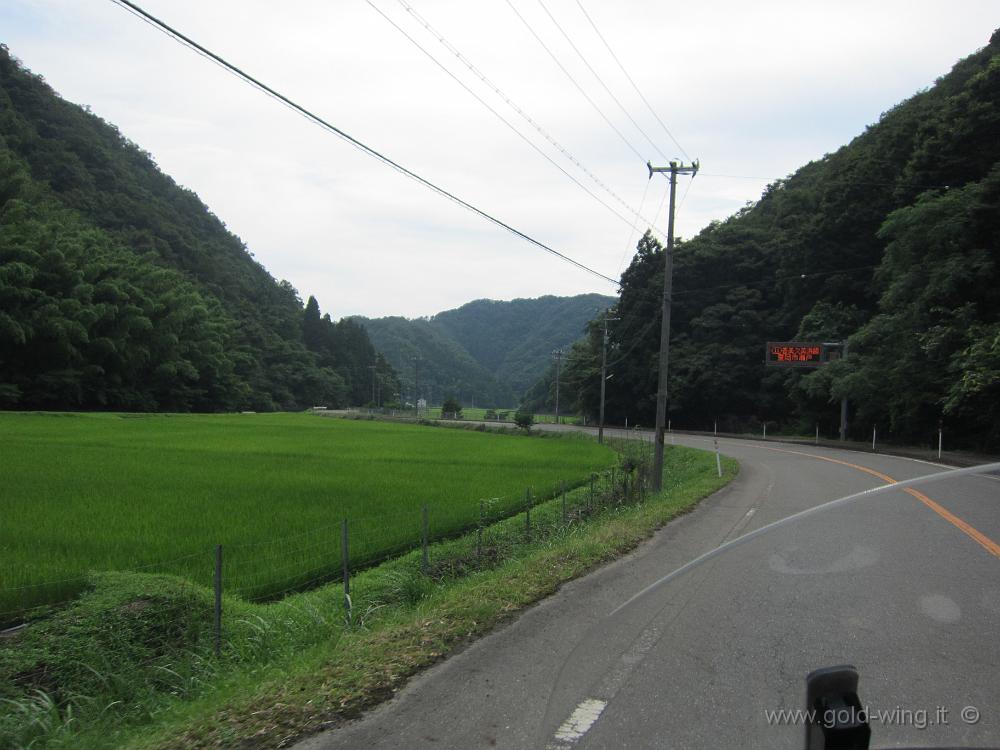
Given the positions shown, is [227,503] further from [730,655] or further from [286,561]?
[730,655]

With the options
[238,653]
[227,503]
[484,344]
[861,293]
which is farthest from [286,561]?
[484,344]

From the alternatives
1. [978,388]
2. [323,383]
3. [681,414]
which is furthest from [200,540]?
[323,383]

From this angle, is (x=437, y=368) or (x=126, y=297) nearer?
(x=126, y=297)

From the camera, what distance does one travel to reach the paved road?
402 centimetres

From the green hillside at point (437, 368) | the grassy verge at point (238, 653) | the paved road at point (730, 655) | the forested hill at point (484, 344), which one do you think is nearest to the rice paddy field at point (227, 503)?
the grassy verge at point (238, 653)

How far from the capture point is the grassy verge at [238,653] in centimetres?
421

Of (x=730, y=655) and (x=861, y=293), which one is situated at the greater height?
(x=861, y=293)

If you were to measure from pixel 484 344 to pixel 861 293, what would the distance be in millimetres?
122497

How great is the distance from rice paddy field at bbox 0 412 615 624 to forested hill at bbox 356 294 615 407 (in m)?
106

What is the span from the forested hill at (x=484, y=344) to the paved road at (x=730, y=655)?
121 metres

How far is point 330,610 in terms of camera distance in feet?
25.3

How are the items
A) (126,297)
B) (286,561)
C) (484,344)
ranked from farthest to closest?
(484,344) → (126,297) → (286,561)

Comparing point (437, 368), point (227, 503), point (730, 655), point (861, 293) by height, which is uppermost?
point (861, 293)

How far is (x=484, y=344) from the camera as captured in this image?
164750 millimetres
